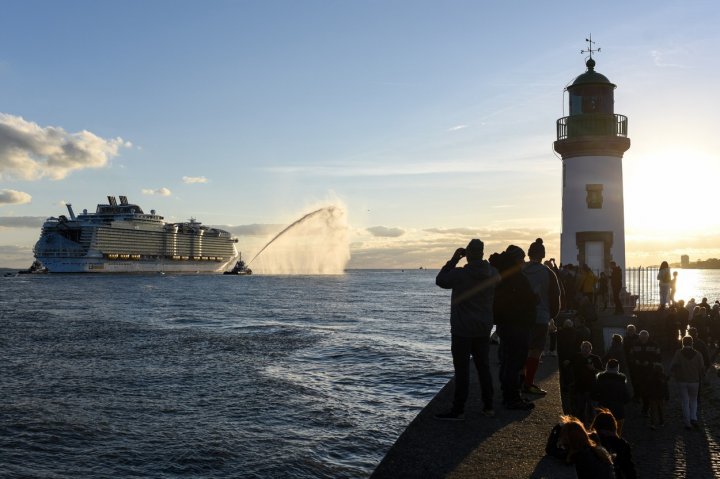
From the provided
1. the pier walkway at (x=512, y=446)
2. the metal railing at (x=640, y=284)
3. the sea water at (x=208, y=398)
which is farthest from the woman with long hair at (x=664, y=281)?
the pier walkway at (x=512, y=446)

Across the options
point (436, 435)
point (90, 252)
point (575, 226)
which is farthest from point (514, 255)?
point (90, 252)

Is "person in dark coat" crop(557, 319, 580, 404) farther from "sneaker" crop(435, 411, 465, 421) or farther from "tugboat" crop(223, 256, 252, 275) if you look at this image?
"tugboat" crop(223, 256, 252, 275)

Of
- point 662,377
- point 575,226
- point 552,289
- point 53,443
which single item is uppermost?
point 575,226

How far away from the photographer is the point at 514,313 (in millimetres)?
7391

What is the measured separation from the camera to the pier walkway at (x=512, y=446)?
5605mm

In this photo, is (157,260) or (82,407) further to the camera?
(157,260)

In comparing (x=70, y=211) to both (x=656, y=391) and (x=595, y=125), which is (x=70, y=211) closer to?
(x=595, y=125)

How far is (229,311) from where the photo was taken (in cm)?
4306

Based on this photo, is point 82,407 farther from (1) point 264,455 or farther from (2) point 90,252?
(2) point 90,252

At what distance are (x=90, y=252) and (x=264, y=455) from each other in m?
130

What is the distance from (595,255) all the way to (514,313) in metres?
15.9

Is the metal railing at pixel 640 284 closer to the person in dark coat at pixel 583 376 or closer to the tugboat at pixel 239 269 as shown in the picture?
the person in dark coat at pixel 583 376

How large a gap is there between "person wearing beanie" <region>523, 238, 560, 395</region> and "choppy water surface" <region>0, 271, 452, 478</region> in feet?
→ 10.3

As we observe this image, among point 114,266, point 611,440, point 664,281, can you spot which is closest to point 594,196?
point 664,281
